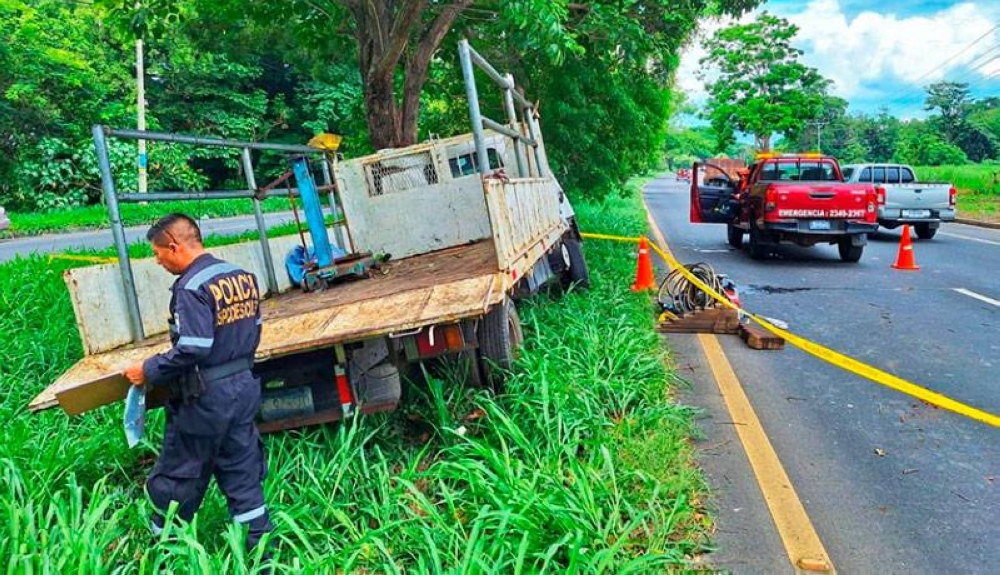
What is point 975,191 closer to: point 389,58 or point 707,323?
point 707,323

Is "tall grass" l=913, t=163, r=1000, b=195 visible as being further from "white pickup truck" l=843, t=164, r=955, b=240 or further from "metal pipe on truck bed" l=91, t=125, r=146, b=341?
"metal pipe on truck bed" l=91, t=125, r=146, b=341

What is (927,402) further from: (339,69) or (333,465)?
(339,69)

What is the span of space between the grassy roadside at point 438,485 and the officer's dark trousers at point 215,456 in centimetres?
15

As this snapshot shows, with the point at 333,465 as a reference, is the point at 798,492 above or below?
below

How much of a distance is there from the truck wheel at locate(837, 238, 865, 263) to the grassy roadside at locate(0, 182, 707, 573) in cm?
737

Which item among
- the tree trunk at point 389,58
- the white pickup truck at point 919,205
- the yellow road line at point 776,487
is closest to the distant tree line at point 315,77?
the tree trunk at point 389,58

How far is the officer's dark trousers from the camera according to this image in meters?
2.79

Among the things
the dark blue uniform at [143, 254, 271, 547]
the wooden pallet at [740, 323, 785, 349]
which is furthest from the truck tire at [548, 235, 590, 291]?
the dark blue uniform at [143, 254, 271, 547]

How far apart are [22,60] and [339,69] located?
38.3 ft

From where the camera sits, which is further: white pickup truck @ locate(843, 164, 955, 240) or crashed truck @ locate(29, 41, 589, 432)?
white pickup truck @ locate(843, 164, 955, 240)

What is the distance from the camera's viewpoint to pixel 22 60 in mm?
22000

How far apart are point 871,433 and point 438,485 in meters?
2.64

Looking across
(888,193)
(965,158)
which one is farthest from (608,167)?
(965,158)

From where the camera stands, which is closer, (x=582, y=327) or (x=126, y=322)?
(x=126, y=322)
